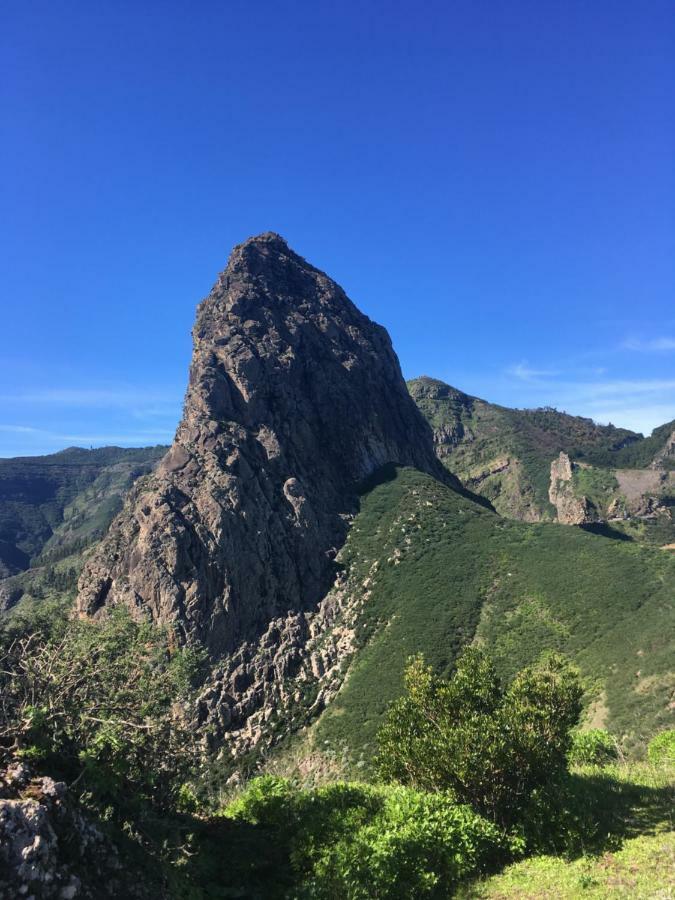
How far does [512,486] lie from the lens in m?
198

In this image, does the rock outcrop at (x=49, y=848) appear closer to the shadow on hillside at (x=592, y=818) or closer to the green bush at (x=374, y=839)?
the green bush at (x=374, y=839)

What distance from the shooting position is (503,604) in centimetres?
7200

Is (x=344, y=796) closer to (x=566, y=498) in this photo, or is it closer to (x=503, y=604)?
(x=503, y=604)

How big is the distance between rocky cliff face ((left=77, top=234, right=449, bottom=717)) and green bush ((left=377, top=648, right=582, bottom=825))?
109 ft

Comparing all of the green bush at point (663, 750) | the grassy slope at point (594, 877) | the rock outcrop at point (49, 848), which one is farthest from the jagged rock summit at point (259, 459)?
the rock outcrop at point (49, 848)

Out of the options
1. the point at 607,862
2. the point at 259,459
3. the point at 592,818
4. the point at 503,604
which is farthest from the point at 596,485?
the point at 607,862

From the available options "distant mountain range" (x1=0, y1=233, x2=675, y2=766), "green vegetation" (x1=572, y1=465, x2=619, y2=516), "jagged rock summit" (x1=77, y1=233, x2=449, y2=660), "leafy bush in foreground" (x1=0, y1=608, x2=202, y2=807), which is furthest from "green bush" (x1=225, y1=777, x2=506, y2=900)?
"green vegetation" (x1=572, y1=465, x2=619, y2=516)

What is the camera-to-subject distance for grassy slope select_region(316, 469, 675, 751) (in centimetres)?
5331

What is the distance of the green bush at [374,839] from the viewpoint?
1416cm

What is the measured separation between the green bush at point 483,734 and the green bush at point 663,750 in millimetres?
14208

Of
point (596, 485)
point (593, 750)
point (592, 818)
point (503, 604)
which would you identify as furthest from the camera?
point (596, 485)

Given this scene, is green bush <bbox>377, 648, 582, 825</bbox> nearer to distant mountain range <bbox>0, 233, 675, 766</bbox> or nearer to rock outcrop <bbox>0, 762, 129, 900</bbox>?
rock outcrop <bbox>0, 762, 129, 900</bbox>

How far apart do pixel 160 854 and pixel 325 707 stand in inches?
2318

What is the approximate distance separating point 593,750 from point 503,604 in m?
37.1
